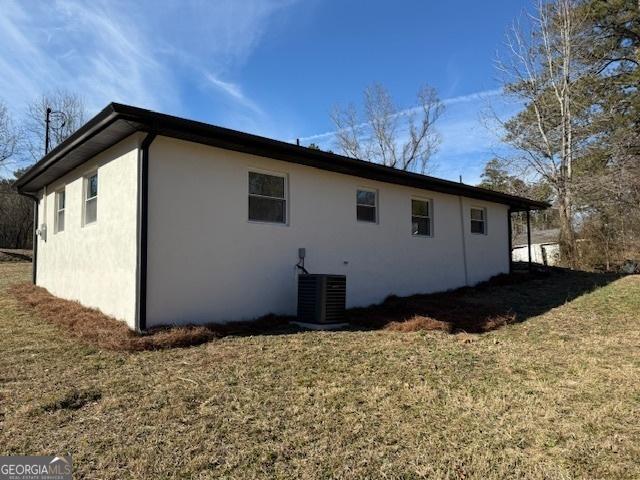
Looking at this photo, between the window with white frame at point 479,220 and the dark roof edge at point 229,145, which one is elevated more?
the dark roof edge at point 229,145

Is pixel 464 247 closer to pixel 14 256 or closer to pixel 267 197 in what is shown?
pixel 267 197

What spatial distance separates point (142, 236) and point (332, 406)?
411 cm

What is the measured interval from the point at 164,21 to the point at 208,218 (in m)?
5.24

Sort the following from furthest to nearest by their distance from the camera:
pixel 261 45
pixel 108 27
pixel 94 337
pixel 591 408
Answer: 1. pixel 261 45
2. pixel 108 27
3. pixel 94 337
4. pixel 591 408

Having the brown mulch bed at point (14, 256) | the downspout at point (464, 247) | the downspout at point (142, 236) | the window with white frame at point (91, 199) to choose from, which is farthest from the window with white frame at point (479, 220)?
the brown mulch bed at point (14, 256)

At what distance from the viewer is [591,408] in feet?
13.1

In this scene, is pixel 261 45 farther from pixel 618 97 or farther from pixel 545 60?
pixel 618 97

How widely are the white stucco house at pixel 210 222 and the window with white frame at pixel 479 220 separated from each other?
8.19 ft

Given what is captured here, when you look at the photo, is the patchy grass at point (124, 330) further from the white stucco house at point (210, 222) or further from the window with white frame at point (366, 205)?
the window with white frame at point (366, 205)

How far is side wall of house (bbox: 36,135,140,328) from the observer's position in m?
7.10

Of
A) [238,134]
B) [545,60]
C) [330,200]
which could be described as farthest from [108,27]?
[545,60]

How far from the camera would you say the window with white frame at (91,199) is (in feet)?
29.2

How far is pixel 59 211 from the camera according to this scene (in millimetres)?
11125

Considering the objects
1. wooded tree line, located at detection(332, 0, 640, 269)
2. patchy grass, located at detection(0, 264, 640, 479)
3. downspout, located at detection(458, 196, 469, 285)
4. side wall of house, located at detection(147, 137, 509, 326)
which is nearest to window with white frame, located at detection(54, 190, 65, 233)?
patchy grass, located at detection(0, 264, 640, 479)
